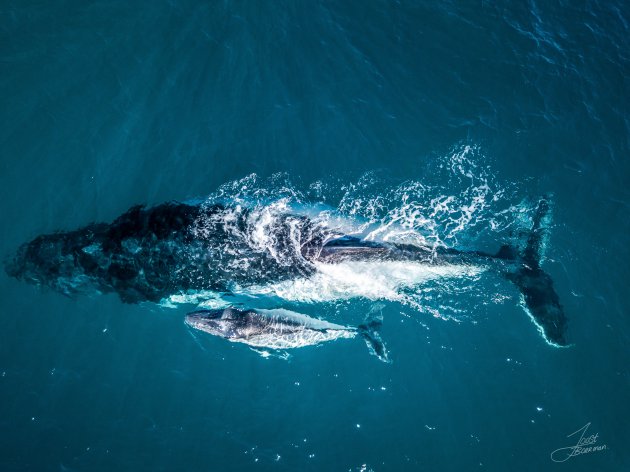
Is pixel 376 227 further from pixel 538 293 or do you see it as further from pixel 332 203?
pixel 538 293

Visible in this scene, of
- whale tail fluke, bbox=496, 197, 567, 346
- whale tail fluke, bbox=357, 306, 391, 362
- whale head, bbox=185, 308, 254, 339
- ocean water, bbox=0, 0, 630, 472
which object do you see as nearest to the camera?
whale head, bbox=185, 308, 254, 339

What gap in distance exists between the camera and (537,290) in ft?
36.3

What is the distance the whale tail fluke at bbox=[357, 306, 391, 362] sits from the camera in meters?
10.8

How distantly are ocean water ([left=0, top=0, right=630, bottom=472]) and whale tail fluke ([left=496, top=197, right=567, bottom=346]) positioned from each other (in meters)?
0.41

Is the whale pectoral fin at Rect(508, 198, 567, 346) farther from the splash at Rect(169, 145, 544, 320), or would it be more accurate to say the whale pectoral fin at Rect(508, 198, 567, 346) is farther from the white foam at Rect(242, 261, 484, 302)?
the white foam at Rect(242, 261, 484, 302)

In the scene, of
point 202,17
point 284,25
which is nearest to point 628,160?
point 284,25

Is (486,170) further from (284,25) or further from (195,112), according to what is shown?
(195,112)

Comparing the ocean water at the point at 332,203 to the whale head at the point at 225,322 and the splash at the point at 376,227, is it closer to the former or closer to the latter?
the splash at the point at 376,227

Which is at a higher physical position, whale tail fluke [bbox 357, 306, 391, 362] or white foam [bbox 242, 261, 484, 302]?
white foam [bbox 242, 261, 484, 302]

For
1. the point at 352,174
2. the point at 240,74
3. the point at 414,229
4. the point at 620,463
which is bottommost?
the point at 620,463

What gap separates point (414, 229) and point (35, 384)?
39.1ft

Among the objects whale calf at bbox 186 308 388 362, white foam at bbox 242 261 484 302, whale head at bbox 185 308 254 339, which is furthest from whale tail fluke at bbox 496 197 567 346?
whale head at bbox 185 308 254 339

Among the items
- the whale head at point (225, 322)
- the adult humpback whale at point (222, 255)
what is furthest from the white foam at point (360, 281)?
the whale head at point (225, 322)

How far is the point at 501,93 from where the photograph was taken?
1316cm
